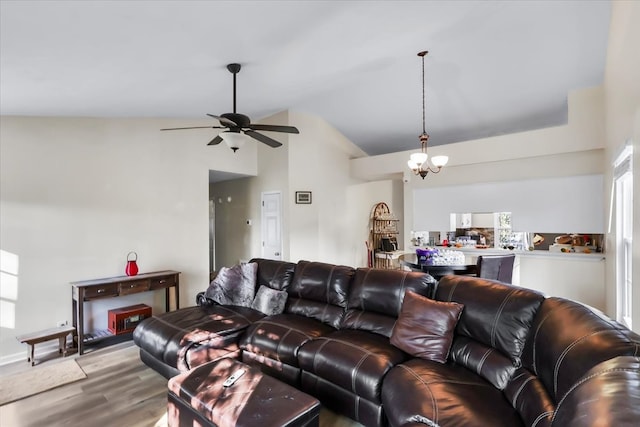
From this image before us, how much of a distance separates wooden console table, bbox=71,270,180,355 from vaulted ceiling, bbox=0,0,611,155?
2.07 m

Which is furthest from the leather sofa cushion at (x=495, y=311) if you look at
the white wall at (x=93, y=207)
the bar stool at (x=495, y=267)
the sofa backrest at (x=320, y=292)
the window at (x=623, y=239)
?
the white wall at (x=93, y=207)

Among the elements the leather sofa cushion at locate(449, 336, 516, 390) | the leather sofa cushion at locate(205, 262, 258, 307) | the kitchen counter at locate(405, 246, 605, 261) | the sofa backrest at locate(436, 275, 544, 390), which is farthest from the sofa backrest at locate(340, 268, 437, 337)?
the kitchen counter at locate(405, 246, 605, 261)

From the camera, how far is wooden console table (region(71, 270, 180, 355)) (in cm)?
364

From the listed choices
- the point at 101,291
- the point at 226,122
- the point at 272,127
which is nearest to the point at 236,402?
the point at 226,122

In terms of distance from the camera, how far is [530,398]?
5.31ft

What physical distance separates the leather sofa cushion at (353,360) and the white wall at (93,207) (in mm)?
3168

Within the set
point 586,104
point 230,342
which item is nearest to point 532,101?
point 586,104

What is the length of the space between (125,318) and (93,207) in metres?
1.49

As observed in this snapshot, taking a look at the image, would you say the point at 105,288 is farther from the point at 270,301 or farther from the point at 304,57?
the point at 304,57

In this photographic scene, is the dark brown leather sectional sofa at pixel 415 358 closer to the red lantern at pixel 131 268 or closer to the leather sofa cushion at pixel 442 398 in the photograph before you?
the leather sofa cushion at pixel 442 398

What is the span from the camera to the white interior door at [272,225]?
5.76 metres

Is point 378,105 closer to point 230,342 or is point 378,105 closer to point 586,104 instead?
point 586,104

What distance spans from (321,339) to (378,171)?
4.26 meters

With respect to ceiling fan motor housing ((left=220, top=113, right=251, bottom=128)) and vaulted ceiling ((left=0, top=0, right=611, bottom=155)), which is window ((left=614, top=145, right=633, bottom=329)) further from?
ceiling fan motor housing ((left=220, top=113, right=251, bottom=128))
